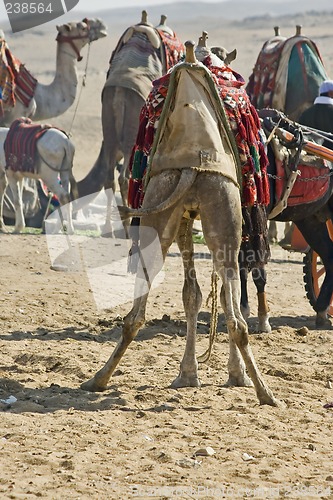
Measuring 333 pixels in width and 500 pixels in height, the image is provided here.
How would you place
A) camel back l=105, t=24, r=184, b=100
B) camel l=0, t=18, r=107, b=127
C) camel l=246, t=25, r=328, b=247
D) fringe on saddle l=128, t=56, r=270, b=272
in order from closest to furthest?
fringe on saddle l=128, t=56, r=270, b=272, camel back l=105, t=24, r=184, b=100, camel l=246, t=25, r=328, b=247, camel l=0, t=18, r=107, b=127

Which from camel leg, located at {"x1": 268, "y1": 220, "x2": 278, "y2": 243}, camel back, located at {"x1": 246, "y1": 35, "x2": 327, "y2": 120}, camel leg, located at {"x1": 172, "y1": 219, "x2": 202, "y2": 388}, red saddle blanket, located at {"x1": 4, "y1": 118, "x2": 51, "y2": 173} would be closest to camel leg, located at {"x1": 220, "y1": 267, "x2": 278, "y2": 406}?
camel leg, located at {"x1": 172, "y1": 219, "x2": 202, "y2": 388}

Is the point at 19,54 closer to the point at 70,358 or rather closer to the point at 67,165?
the point at 67,165

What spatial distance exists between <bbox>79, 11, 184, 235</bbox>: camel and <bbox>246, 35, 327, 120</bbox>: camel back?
1.35 metres

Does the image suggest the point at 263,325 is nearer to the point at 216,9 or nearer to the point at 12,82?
the point at 12,82

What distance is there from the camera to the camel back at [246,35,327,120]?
1439cm

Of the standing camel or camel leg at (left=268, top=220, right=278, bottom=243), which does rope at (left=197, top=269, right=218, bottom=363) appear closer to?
camel leg at (left=268, top=220, right=278, bottom=243)

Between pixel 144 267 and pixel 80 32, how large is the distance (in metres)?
10.0

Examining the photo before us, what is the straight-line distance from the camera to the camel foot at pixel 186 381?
6.93 metres

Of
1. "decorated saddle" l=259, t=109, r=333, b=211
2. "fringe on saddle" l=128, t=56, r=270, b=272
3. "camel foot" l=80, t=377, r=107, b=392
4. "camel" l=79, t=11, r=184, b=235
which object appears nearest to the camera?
"camel foot" l=80, t=377, r=107, b=392

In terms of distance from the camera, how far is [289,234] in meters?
13.5

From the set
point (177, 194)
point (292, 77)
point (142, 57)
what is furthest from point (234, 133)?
point (292, 77)

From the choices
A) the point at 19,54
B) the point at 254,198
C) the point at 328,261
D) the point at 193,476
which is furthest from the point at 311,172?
the point at 19,54

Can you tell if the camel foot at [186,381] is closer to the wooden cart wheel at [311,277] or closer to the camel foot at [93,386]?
the camel foot at [93,386]

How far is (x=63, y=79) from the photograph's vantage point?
1633 cm
